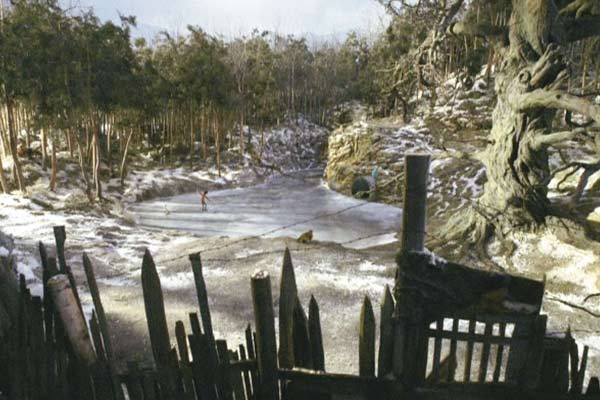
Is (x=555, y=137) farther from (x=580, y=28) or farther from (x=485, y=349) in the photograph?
(x=485, y=349)

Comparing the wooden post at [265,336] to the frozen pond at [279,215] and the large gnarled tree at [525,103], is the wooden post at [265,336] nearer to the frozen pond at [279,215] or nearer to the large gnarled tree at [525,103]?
the large gnarled tree at [525,103]

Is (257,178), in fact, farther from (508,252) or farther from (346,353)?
(346,353)

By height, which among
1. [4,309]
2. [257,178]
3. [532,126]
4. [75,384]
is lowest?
[257,178]

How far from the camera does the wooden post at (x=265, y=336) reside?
2.52 metres

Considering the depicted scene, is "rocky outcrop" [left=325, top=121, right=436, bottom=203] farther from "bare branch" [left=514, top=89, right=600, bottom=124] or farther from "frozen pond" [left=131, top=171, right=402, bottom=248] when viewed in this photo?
"bare branch" [left=514, top=89, right=600, bottom=124]

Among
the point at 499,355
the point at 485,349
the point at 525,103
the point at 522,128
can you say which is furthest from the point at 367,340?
the point at 522,128

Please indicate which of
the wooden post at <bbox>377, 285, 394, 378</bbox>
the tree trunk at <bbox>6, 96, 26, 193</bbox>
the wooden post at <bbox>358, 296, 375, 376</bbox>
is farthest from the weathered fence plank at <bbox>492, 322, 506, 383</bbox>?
the tree trunk at <bbox>6, 96, 26, 193</bbox>

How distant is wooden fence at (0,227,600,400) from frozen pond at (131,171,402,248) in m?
8.30

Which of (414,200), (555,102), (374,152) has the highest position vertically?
(555,102)

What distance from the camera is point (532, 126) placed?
8352 mm

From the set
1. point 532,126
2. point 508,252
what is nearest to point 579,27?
point 532,126

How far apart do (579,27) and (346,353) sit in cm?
878

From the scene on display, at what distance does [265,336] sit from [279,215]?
1592 centimetres

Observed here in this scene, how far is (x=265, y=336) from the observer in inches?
103
